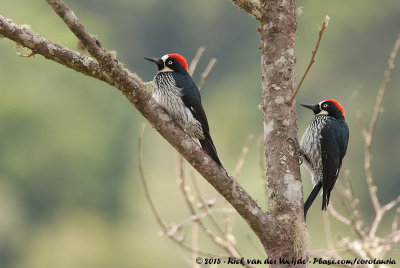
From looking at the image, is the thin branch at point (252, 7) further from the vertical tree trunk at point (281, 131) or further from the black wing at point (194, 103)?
the black wing at point (194, 103)

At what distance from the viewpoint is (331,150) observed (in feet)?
16.9

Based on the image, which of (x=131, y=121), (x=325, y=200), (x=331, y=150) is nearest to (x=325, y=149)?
(x=331, y=150)

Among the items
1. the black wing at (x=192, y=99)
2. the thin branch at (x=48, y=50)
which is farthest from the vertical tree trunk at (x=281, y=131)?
the thin branch at (x=48, y=50)

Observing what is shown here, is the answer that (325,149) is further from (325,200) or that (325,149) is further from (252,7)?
(252,7)

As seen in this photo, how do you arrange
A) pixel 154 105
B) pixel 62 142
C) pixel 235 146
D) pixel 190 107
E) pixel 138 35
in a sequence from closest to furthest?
pixel 154 105
pixel 190 107
pixel 235 146
pixel 62 142
pixel 138 35

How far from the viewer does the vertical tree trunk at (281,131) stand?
3549mm

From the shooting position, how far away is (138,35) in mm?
37281

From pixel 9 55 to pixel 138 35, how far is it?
23.3 feet

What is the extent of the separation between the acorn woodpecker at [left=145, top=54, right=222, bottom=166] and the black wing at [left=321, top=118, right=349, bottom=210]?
1012mm

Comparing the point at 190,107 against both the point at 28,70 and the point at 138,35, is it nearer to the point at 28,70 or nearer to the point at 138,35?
the point at 28,70

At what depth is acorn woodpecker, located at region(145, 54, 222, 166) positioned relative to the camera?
4559 millimetres

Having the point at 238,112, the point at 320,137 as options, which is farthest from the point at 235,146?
the point at 320,137

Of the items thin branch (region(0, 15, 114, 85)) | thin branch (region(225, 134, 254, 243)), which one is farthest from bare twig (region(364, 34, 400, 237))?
thin branch (region(0, 15, 114, 85))

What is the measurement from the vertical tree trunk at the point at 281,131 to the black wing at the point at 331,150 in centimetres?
124
